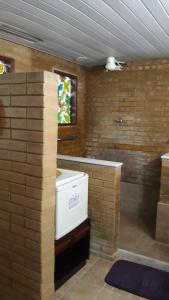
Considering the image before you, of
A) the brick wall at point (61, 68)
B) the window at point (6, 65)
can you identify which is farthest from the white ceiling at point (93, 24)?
the window at point (6, 65)

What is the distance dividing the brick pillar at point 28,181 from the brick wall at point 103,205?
103cm

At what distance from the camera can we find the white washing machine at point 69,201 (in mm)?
2209

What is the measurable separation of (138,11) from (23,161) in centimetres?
158

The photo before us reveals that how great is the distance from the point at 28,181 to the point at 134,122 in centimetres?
271

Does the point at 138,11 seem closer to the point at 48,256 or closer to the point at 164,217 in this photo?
the point at 48,256

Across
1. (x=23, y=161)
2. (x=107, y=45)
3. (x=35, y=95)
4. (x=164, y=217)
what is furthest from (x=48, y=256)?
(x=107, y=45)

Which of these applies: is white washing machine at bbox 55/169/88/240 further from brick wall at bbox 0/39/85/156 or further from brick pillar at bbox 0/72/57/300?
brick wall at bbox 0/39/85/156

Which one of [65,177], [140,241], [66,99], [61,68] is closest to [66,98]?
[66,99]

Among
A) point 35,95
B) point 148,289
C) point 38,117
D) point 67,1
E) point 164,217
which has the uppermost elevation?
point 67,1

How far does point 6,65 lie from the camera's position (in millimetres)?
3037

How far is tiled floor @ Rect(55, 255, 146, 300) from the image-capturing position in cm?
237

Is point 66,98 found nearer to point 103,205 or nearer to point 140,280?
point 103,205

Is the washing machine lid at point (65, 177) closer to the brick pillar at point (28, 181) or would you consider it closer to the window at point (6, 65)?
the brick pillar at point (28, 181)

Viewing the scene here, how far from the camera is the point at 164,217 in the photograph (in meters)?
3.27
